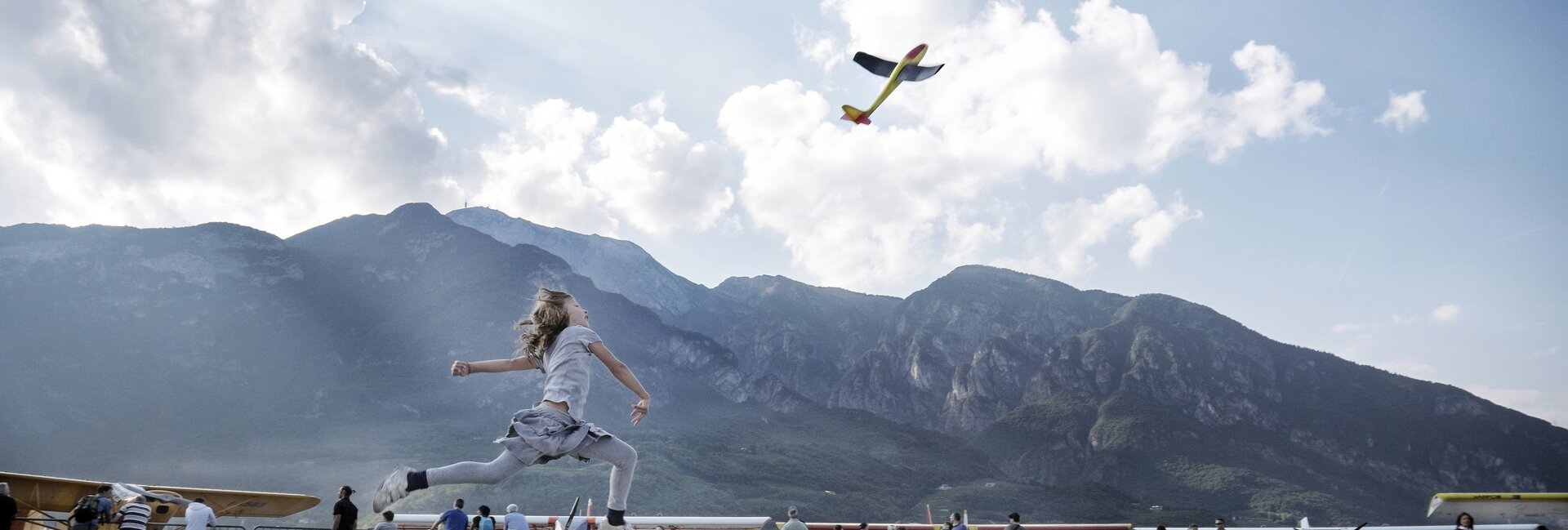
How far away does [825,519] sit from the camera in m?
124

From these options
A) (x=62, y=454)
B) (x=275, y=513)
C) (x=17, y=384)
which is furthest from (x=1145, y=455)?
(x=17, y=384)

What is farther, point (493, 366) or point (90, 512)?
point (90, 512)

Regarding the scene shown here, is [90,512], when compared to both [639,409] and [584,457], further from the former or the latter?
[584,457]

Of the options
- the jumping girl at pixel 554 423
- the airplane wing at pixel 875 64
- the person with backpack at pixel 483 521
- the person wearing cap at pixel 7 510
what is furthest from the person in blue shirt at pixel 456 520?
the airplane wing at pixel 875 64

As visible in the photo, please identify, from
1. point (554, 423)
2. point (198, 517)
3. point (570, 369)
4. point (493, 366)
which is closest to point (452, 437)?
point (198, 517)

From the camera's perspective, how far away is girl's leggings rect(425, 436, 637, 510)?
18.5 feet

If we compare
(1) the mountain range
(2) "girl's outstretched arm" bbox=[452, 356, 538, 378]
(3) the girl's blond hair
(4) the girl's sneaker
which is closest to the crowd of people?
(2) "girl's outstretched arm" bbox=[452, 356, 538, 378]

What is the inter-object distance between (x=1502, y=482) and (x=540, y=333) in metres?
240

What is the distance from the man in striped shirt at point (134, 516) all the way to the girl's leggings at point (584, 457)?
10.7 m

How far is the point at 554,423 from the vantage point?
19.3 ft

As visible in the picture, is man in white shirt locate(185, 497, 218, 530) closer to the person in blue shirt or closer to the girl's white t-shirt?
the person in blue shirt

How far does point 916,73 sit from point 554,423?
28801mm

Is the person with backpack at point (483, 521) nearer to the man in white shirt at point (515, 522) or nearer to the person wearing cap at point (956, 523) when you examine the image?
the man in white shirt at point (515, 522)

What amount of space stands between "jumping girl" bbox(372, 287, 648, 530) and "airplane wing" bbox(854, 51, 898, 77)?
1064 inches
